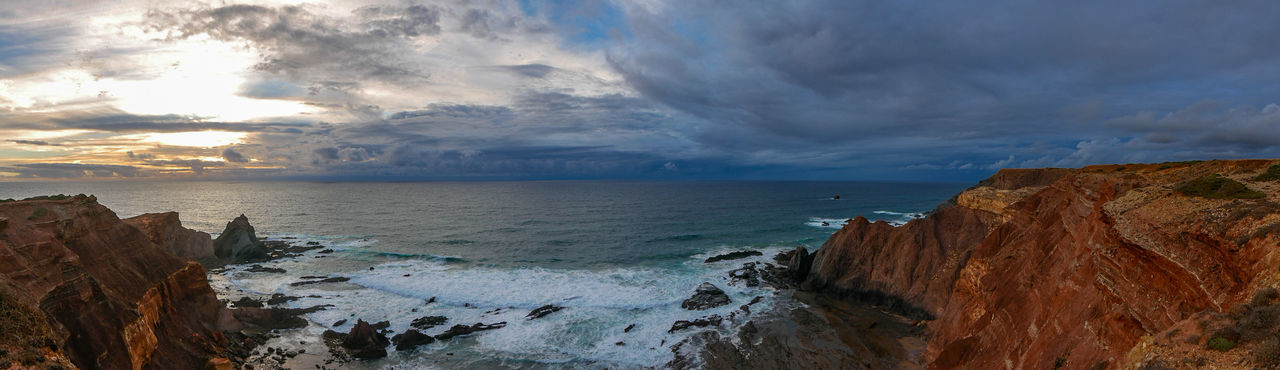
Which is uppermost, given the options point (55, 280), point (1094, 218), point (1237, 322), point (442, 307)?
point (1094, 218)

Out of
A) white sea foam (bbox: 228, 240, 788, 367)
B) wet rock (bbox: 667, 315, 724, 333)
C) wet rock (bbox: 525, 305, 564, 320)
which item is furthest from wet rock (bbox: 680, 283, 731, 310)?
wet rock (bbox: 525, 305, 564, 320)

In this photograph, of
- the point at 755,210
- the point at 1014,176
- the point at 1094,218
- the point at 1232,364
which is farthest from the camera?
the point at 755,210

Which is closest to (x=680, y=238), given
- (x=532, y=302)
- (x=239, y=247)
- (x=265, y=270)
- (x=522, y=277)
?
(x=522, y=277)

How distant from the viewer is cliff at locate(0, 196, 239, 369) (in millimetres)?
14211

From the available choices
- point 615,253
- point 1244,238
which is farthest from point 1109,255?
point 615,253

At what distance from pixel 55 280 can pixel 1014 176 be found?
69.4 m

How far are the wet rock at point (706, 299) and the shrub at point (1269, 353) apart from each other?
27571 mm

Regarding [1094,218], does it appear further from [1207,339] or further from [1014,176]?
[1014,176]

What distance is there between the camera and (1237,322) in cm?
812

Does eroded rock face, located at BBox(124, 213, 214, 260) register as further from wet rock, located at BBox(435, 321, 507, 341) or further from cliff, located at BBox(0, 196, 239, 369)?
wet rock, located at BBox(435, 321, 507, 341)

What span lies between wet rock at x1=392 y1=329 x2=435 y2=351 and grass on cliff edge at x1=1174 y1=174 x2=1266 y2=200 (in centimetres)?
3316

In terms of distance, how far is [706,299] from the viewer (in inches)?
1385

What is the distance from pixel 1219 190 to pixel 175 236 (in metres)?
70.4

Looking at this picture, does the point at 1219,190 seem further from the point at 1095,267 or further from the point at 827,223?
the point at 827,223
